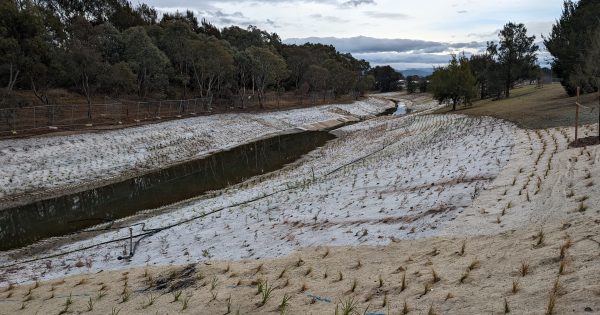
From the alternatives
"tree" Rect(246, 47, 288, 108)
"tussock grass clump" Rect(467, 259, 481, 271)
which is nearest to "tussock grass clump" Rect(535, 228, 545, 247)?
"tussock grass clump" Rect(467, 259, 481, 271)

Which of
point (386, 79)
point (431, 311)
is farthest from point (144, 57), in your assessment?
point (386, 79)

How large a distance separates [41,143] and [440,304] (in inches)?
1291

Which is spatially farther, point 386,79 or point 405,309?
point 386,79

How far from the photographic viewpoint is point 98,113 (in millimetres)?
45719

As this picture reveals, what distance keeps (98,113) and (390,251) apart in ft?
149

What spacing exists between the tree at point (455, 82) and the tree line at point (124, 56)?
1109 inches

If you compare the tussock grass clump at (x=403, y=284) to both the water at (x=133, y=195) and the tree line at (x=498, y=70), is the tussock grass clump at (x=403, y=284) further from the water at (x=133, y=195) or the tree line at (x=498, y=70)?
the tree line at (x=498, y=70)

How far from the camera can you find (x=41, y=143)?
98.9 feet

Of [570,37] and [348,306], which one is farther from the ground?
[570,37]

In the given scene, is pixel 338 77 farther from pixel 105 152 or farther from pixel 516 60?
pixel 105 152

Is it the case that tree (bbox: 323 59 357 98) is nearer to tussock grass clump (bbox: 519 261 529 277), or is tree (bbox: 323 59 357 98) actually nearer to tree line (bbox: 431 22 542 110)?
tree line (bbox: 431 22 542 110)

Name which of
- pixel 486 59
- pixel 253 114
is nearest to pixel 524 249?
pixel 253 114

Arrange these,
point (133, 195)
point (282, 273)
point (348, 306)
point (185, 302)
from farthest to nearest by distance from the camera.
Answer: point (133, 195) → point (282, 273) → point (185, 302) → point (348, 306)

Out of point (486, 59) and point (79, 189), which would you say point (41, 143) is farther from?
point (486, 59)
